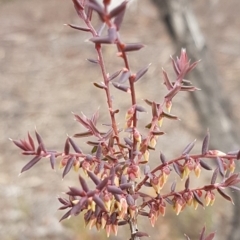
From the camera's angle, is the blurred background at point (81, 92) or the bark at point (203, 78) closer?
the bark at point (203, 78)

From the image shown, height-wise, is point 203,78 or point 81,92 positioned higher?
point 81,92

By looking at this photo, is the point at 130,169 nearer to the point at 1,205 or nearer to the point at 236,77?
the point at 1,205

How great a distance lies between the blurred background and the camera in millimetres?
2676

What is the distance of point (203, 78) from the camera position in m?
2.58

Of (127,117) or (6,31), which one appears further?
(6,31)

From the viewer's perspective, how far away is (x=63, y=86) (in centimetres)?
563

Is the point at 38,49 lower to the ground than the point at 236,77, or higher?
higher

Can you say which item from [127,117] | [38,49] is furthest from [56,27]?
[127,117]

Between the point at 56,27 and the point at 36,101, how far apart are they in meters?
1.81

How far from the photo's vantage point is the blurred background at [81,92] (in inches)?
105

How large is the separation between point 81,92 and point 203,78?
2.95 meters

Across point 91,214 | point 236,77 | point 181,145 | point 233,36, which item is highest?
point 233,36

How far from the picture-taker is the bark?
2.48 meters

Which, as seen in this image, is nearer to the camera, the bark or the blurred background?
the bark
